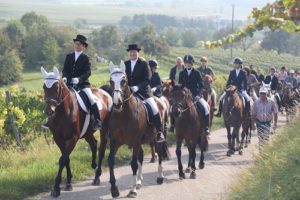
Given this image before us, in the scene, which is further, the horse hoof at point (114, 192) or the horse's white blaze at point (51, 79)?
the horse hoof at point (114, 192)

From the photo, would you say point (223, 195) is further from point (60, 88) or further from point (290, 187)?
point (60, 88)

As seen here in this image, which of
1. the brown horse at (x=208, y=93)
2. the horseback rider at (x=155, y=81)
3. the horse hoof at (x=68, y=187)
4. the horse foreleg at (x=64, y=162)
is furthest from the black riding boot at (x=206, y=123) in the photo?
the horse hoof at (x=68, y=187)

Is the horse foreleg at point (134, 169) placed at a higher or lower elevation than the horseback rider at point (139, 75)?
lower

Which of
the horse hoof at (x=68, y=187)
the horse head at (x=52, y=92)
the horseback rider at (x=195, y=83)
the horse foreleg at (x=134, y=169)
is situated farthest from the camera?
the horseback rider at (x=195, y=83)

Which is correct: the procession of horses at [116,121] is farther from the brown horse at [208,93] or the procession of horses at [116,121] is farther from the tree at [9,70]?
the tree at [9,70]

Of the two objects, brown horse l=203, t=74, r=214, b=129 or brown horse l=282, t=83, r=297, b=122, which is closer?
brown horse l=203, t=74, r=214, b=129

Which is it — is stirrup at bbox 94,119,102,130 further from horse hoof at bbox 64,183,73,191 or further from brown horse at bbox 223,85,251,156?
brown horse at bbox 223,85,251,156

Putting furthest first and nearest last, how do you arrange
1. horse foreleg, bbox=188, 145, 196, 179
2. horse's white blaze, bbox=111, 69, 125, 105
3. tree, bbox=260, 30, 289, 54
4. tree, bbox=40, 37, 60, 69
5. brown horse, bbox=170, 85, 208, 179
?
1. tree, bbox=260, 30, 289, 54
2. tree, bbox=40, 37, 60, 69
3. horse foreleg, bbox=188, 145, 196, 179
4. brown horse, bbox=170, 85, 208, 179
5. horse's white blaze, bbox=111, 69, 125, 105

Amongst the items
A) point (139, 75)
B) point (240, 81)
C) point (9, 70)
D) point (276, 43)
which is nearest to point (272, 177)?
point (139, 75)

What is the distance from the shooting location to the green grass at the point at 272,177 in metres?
6.60

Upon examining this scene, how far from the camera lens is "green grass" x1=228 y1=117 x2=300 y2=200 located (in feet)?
21.7

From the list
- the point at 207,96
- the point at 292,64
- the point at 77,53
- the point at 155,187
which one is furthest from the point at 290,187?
the point at 292,64

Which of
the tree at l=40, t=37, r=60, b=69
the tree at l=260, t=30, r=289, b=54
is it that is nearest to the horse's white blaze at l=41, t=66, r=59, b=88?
the tree at l=40, t=37, r=60, b=69

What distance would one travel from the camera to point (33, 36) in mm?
114188
